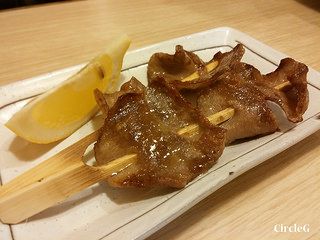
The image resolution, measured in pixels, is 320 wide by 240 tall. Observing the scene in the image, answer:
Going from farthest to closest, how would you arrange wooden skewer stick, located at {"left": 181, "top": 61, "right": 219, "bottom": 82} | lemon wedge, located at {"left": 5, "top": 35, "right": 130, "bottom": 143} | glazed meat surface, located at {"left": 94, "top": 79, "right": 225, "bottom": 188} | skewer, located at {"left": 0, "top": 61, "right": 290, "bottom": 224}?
wooden skewer stick, located at {"left": 181, "top": 61, "right": 219, "bottom": 82} → lemon wedge, located at {"left": 5, "top": 35, "right": 130, "bottom": 143} → glazed meat surface, located at {"left": 94, "top": 79, "right": 225, "bottom": 188} → skewer, located at {"left": 0, "top": 61, "right": 290, "bottom": 224}

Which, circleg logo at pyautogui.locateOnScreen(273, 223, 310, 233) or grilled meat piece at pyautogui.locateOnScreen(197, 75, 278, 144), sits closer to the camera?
circleg logo at pyautogui.locateOnScreen(273, 223, 310, 233)

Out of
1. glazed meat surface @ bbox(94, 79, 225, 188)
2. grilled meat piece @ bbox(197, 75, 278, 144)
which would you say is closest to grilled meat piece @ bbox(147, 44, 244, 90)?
grilled meat piece @ bbox(197, 75, 278, 144)

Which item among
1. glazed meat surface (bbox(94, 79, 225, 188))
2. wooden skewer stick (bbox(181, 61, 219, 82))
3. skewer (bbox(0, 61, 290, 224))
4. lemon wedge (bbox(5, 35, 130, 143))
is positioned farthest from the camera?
wooden skewer stick (bbox(181, 61, 219, 82))

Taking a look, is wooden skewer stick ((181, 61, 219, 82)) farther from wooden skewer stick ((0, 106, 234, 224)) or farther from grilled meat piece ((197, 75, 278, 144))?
wooden skewer stick ((0, 106, 234, 224))

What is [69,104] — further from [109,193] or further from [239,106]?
[239,106]

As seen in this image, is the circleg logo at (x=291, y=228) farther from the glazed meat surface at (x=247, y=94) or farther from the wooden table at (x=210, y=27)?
the glazed meat surface at (x=247, y=94)

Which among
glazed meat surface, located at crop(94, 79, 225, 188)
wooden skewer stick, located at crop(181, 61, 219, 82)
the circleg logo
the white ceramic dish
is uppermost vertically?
wooden skewer stick, located at crop(181, 61, 219, 82)

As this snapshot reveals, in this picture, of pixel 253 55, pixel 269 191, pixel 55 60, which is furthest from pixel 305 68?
pixel 55 60

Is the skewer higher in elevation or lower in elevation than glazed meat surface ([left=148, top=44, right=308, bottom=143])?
lower
